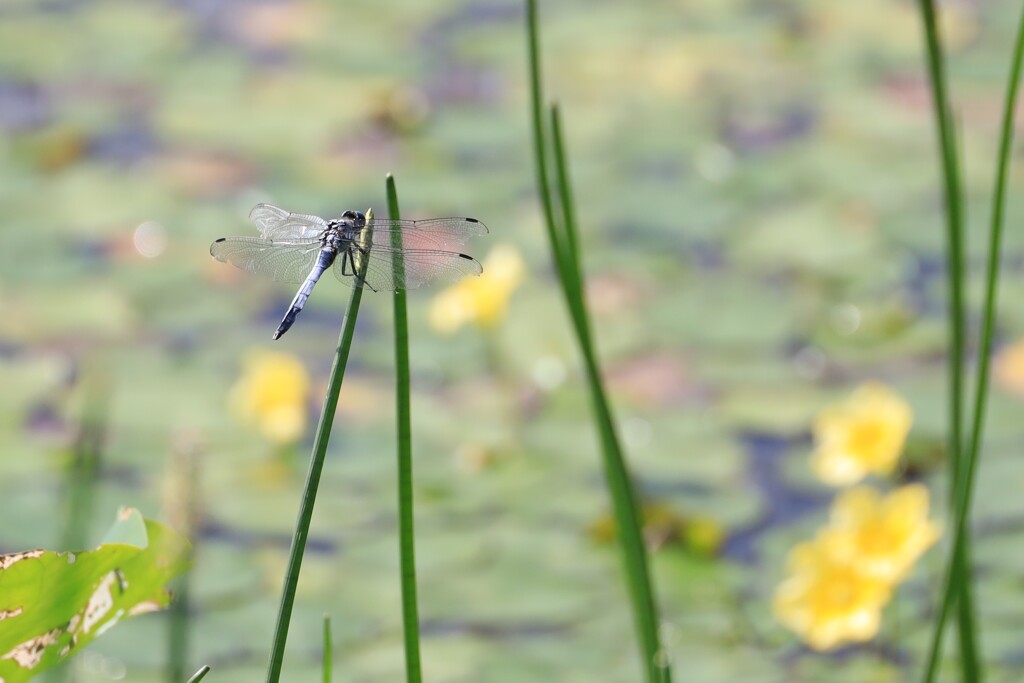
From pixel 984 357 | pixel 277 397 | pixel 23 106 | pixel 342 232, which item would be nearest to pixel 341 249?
pixel 342 232

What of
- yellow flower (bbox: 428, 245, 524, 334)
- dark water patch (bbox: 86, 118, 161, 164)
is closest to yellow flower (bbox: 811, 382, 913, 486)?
yellow flower (bbox: 428, 245, 524, 334)

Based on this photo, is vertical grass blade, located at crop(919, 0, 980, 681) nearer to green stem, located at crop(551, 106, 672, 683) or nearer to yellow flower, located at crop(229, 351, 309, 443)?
green stem, located at crop(551, 106, 672, 683)

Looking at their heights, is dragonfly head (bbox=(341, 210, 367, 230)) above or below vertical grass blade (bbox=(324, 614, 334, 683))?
above

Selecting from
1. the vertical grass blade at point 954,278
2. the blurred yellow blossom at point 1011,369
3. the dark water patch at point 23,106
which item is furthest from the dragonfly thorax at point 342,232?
the dark water patch at point 23,106

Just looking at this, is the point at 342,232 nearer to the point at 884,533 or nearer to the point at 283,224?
the point at 283,224

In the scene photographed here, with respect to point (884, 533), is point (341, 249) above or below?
below

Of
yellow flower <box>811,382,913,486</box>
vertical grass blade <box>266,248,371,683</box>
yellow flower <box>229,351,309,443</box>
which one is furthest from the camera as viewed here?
yellow flower <box>229,351,309,443</box>
